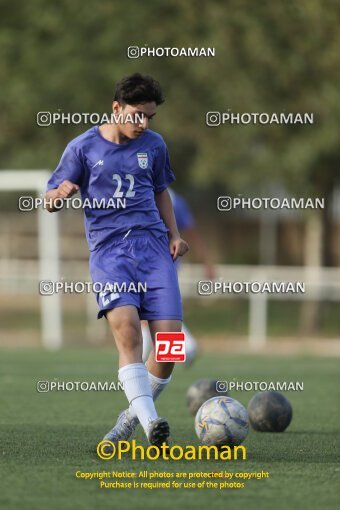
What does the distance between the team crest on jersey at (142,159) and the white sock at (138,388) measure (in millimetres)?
1251

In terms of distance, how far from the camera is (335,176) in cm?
2388

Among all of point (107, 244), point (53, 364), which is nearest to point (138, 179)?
point (107, 244)

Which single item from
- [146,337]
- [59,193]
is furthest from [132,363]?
[146,337]

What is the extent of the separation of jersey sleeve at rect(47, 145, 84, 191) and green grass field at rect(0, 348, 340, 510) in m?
1.67

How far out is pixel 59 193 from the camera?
6930mm

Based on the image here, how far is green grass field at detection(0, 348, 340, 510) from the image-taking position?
558 cm

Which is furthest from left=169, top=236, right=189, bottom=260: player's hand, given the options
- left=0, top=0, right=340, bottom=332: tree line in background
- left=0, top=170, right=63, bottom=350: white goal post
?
left=0, top=0, right=340, bottom=332: tree line in background

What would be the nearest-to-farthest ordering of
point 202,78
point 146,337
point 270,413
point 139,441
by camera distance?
point 139,441, point 270,413, point 146,337, point 202,78

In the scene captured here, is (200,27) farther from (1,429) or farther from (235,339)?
(1,429)

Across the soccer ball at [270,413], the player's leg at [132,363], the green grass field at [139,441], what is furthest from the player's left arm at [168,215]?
the soccer ball at [270,413]

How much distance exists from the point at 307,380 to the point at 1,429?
6.18 metres

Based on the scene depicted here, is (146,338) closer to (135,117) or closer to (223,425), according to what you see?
(223,425)

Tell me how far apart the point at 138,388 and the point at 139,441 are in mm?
963

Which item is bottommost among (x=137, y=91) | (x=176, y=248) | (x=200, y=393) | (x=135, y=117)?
(x=200, y=393)
